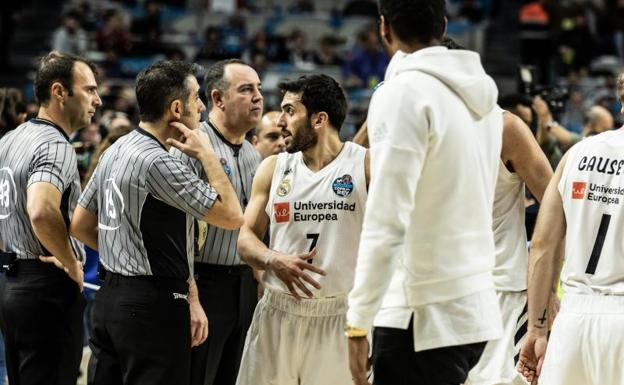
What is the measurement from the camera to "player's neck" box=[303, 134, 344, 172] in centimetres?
566

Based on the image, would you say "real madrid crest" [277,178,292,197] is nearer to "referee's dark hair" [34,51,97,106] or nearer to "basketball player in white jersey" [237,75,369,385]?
"basketball player in white jersey" [237,75,369,385]

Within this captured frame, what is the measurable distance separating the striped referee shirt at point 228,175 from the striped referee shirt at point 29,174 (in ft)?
2.07

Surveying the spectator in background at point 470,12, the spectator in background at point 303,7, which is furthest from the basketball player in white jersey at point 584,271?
the spectator in background at point 303,7

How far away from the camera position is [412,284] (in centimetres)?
396

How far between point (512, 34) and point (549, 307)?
663 inches

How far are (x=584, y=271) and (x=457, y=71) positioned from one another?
1485 millimetres

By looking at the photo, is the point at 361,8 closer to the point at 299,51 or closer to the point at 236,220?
the point at 299,51

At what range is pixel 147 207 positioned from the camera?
17.1 ft

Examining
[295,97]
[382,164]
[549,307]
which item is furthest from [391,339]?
[295,97]

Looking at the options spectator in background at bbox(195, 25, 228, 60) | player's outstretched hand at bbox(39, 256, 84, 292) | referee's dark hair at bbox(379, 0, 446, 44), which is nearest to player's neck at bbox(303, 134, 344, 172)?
player's outstretched hand at bbox(39, 256, 84, 292)

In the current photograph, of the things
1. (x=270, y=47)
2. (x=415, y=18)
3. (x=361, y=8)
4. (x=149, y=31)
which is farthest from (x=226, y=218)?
(x=361, y=8)

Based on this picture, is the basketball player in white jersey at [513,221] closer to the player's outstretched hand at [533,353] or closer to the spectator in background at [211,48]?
the player's outstretched hand at [533,353]

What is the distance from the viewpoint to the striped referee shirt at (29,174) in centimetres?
598

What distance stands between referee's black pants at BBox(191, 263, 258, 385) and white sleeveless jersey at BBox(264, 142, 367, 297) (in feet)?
1.86
